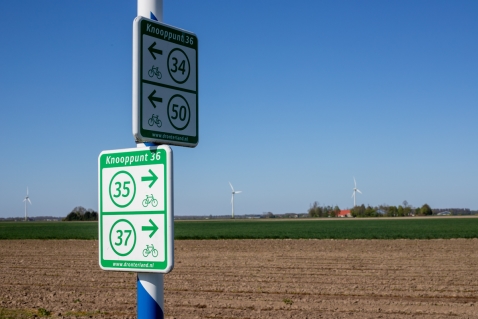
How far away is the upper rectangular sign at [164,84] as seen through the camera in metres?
2.91

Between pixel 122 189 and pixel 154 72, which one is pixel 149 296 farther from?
pixel 154 72

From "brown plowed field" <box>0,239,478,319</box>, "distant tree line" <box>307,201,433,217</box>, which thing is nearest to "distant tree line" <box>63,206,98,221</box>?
"distant tree line" <box>307,201,433,217</box>

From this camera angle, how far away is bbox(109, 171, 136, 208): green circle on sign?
292 centimetres

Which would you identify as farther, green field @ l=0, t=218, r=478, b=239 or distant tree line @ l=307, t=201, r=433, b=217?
distant tree line @ l=307, t=201, r=433, b=217

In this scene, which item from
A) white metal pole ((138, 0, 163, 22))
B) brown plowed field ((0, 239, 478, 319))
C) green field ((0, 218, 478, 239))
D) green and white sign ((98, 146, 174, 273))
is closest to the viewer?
green and white sign ((98, 146, 174, 273))

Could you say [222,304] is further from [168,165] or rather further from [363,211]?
[363,211]

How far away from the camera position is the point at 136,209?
2.88 m

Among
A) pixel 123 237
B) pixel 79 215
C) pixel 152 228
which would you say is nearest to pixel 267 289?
pixel 123 237

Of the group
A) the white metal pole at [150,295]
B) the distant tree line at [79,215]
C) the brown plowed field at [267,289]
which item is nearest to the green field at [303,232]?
the brown plowed field at [267,289]

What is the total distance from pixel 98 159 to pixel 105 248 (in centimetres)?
48

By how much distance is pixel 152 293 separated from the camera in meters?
3.05

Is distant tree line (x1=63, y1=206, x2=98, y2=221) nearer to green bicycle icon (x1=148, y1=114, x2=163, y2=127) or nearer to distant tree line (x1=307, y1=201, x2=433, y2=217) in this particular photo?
distant tree line (x1=307, y1=201, x2=433, y2=217)

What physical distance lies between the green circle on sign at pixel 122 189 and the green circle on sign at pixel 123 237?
99 mm

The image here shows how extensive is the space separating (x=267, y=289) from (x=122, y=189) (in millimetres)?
11686
